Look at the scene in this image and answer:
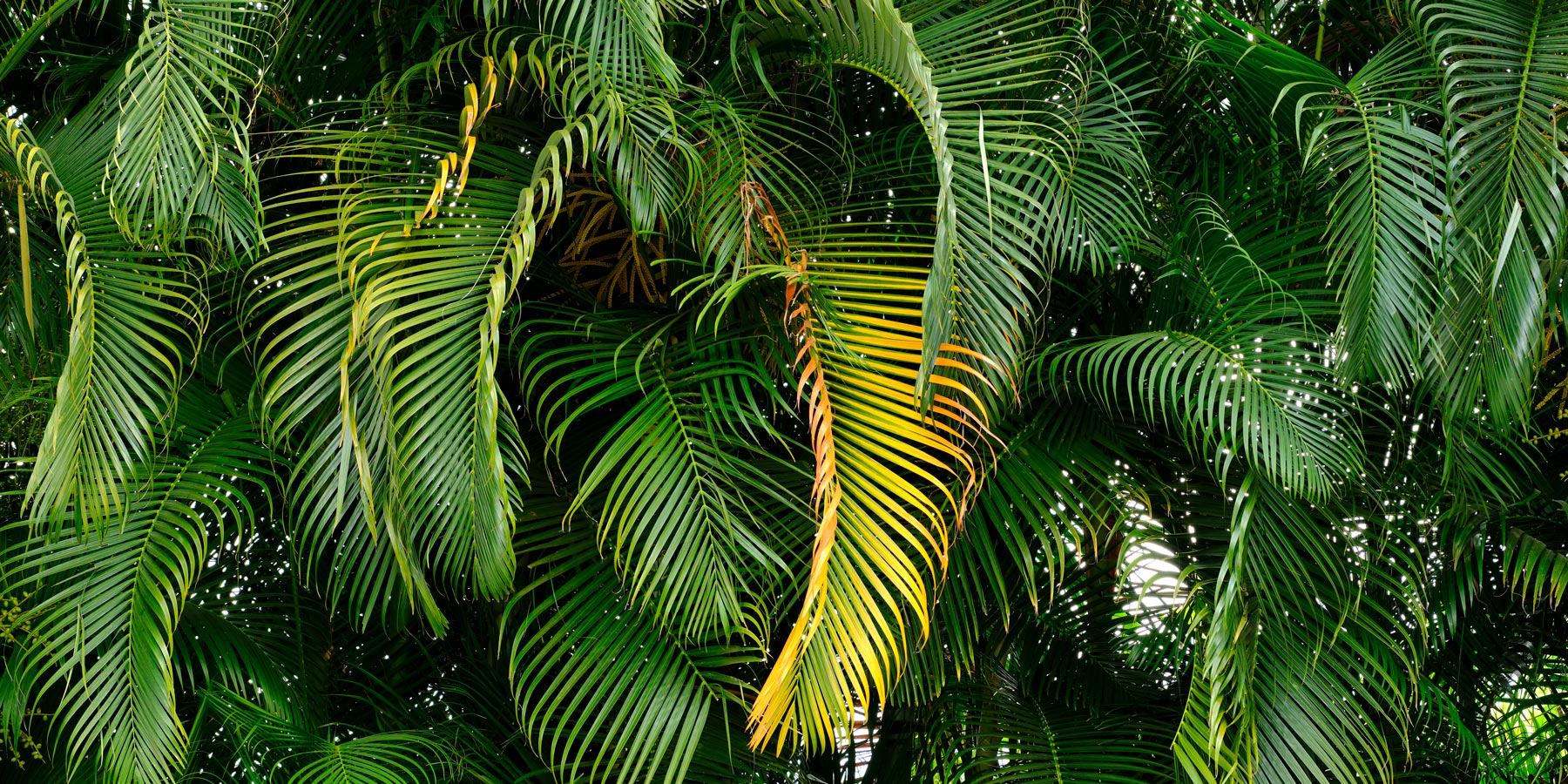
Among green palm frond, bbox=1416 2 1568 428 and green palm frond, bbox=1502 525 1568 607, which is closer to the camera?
green palm frond, bbox=1416 2 1568 428

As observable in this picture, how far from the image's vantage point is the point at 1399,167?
1.79 m

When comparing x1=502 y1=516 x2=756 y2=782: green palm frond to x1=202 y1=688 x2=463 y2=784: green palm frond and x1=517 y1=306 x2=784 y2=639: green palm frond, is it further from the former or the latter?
x1=202 y1=688 x2=463 y2=784: green palm frond

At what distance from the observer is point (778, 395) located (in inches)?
69.8

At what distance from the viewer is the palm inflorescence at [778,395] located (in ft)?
5.58

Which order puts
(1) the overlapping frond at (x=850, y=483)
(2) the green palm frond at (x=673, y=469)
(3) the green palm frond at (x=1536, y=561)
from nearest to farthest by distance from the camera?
(1) the overlapping frond at (x=850, y=483)
(2) the green palm frond at (x=673, y=469)
(3) the green palm frond at (x=1536, y=561)

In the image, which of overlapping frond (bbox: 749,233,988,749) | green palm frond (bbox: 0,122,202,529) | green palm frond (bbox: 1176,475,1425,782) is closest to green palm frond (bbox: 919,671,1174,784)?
green palm frond (bbox: 1176,475,1425,782)

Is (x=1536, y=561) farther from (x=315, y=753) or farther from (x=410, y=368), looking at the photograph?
(x=315, y=753)

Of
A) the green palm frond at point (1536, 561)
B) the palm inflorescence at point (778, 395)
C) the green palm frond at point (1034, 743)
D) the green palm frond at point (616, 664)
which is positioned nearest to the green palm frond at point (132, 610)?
the palm inflorescence at point (778, 395)

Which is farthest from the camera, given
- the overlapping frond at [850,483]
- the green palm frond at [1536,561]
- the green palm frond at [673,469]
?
the green palm frond at [1536,561]

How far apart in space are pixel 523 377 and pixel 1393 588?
1393 millimetres

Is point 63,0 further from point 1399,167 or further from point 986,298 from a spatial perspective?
point 1399,167

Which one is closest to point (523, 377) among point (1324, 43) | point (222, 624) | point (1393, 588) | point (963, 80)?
point (222, 624)

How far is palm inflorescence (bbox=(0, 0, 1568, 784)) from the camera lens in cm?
170

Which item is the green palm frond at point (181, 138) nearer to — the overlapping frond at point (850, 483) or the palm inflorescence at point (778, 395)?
the palm inflorescence at point (778, 395)
